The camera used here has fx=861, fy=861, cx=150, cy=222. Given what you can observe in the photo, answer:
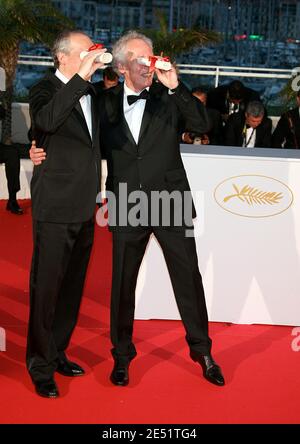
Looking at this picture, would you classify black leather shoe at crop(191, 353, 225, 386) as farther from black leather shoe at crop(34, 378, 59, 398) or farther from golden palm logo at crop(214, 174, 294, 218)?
golden palm logo at crop(214, 174, 294, 218)

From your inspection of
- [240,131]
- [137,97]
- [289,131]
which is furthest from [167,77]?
[240,131]

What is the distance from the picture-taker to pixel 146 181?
4438 mm

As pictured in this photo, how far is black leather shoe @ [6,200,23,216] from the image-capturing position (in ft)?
30.3

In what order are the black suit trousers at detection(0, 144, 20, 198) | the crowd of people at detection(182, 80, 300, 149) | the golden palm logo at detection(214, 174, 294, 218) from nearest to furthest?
the golden palm logo at detection(214, 174, 294, 218), the crowd of people at detection(182, 80, 300, 149), the black suit trousers at detection(0, 144, 20, 198)

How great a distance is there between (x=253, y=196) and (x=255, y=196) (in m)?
0.01

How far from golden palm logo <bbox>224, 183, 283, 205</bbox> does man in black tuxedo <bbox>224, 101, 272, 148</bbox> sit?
3.34 meters

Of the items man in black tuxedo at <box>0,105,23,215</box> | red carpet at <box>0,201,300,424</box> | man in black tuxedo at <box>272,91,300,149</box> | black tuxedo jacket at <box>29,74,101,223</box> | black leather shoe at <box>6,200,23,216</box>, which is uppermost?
black tuxedo jacket at <box>29,74,101,223</box>

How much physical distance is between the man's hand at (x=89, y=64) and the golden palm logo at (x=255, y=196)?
165cm

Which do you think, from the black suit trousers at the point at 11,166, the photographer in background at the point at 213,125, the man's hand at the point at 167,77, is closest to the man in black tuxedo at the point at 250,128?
the photographer in background at the point at 213,125

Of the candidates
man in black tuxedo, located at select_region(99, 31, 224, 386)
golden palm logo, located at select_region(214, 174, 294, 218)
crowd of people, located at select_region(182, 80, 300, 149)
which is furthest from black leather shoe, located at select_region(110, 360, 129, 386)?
crowd of people, located at select_region(182, 80, 300, 149)

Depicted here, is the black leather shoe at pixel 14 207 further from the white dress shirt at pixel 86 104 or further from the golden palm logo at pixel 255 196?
the white dress shirt at pixel 86 104

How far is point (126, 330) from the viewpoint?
4.60m

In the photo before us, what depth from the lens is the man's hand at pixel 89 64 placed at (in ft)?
12.9
